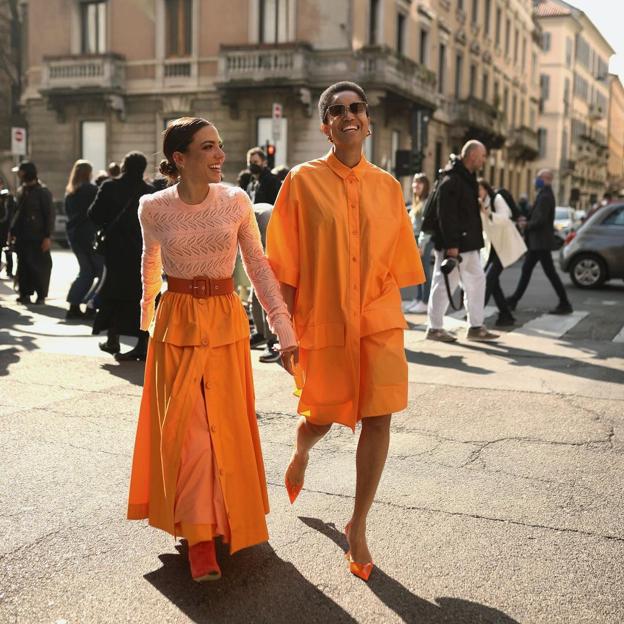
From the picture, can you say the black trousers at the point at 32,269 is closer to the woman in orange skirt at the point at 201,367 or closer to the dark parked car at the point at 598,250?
the dark parked car at the point at 598,250

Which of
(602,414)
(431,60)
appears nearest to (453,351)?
(602,414)

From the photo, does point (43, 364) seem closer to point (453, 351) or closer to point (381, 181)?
point (453, 351)

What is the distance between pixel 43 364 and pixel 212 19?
82.6 feet

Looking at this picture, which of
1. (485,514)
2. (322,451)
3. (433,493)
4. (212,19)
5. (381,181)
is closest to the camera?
(381,181)

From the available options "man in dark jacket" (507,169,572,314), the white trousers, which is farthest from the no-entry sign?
the white trousers

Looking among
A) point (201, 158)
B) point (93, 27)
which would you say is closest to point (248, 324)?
point (201, 158)

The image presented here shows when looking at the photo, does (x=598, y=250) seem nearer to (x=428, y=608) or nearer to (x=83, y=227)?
(x=83, y=227)

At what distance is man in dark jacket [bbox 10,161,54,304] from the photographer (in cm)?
1245

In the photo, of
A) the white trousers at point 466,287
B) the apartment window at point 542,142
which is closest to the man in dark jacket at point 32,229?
the white trousers at point 466,287

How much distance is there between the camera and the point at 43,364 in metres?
8.14

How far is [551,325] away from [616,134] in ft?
347

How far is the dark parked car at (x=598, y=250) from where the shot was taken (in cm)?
1602

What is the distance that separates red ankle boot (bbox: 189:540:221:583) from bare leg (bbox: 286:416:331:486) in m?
0.66

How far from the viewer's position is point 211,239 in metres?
3.61
